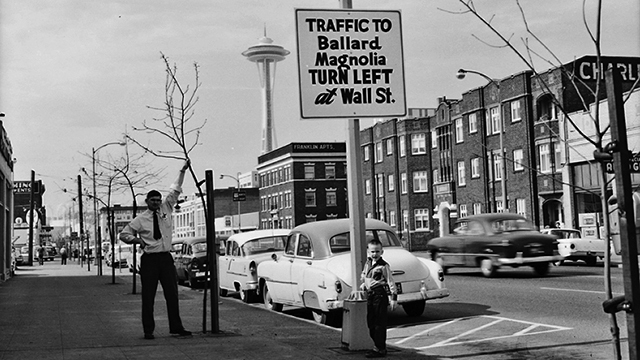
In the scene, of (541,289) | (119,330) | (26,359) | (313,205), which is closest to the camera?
(26,359)

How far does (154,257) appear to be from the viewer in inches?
410

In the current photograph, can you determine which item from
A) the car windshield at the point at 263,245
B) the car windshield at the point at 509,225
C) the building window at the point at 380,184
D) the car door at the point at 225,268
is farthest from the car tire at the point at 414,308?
the building window at the point at 380,184

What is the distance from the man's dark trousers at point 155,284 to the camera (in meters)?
10.2

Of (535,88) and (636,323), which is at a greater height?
(535,88)

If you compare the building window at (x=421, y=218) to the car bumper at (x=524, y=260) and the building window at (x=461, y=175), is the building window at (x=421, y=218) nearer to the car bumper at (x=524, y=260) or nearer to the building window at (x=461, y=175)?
the building window at (x=461, y=175)

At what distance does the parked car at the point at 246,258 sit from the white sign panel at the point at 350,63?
9.00 metres

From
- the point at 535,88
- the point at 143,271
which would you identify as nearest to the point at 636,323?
the point at 143,271

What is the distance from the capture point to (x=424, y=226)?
66500 mm

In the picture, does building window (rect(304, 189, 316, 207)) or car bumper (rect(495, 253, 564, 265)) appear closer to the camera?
car bumper (rect(495, 253, 564, 265))

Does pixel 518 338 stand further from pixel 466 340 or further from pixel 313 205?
pixel 313 205

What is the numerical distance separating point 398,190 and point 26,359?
61242 millimetres

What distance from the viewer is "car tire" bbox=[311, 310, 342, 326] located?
12322 mm

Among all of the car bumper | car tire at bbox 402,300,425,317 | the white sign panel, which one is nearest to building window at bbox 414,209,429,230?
the car bumper

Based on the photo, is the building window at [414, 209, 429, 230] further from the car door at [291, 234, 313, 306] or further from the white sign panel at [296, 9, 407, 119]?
the white sign panel at [296, 9, 407, 119]
